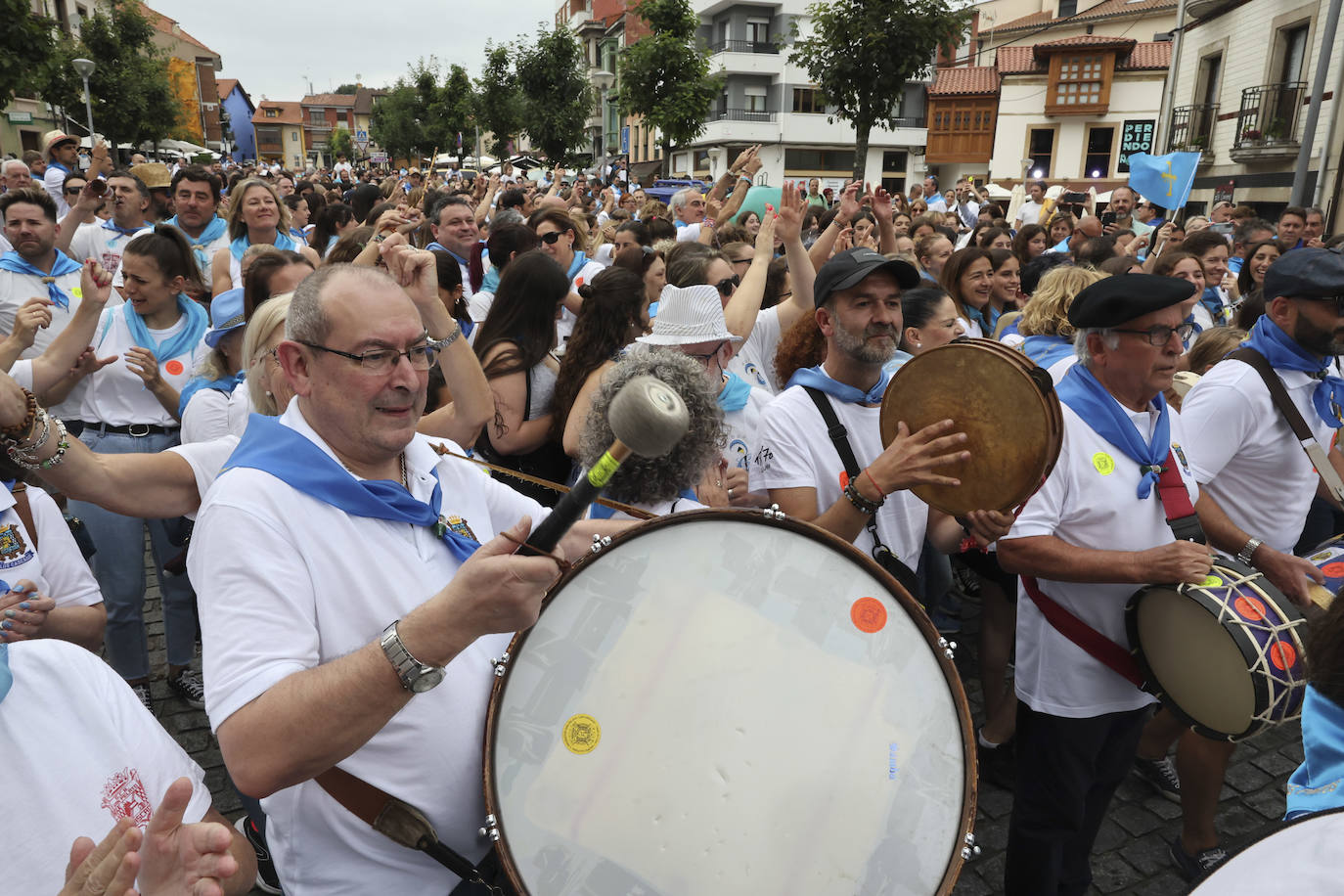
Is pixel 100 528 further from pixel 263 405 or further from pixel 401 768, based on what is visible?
pixel 401 768

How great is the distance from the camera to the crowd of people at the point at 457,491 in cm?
168

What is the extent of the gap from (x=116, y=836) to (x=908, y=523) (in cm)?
270

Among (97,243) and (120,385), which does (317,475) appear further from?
(97,243)

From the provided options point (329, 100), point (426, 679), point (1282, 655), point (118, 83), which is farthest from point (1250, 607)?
point (329, 100)

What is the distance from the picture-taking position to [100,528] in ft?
13.6

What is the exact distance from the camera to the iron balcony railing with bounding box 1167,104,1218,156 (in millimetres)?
24500

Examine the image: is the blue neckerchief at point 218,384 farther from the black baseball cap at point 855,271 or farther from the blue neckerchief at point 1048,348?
the blue neckerchief at point 1048,348

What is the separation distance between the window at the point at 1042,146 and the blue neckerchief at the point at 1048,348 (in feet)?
149

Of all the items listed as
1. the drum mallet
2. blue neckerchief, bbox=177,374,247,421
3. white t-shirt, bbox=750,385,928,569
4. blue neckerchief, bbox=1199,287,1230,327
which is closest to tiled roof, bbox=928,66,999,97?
blue neckerchief, bbox=1199,287,1230,327

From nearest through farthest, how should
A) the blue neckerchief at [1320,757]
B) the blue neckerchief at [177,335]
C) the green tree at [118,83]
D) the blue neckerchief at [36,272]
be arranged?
the blue neckerchief at [1320,757] < the blue neckerchief at [177,335] < the blue neckerchief at [36,272] < the green tree at [118,83]

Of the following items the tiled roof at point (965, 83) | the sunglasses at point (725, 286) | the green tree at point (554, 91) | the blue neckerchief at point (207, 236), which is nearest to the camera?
the sunglasses at point (725, 286)

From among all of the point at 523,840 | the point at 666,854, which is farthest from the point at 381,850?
the point at 666,854

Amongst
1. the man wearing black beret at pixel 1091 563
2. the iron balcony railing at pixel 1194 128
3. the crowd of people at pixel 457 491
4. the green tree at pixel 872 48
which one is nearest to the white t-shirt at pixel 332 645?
the crowd of people at pixel 457 491

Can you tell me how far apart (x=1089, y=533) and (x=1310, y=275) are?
1.96 metres
